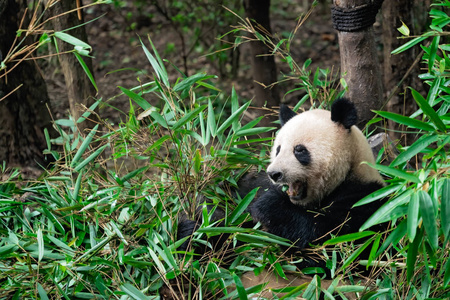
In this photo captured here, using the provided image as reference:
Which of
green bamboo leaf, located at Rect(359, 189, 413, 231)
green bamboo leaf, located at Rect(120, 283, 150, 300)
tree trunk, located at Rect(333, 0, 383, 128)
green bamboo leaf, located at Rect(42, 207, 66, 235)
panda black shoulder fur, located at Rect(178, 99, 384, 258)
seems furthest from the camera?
tree trunk, located at Rect(333, 0, 383, 128)

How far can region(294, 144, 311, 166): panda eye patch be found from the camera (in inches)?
101

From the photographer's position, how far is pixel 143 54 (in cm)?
759

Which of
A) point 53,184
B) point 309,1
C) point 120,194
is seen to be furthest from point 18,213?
point 309,1

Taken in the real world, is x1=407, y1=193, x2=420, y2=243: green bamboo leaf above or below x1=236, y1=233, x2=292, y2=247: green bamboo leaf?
above

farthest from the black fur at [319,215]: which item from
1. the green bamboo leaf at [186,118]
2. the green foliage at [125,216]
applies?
the green bamboo leaf at [186,118]

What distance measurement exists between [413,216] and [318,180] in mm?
973

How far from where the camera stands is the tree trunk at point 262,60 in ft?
15.2

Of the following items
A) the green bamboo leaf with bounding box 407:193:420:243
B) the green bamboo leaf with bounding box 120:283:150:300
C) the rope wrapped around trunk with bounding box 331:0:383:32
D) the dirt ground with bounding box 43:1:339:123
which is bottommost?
the dirt ground with bounding box 43:1:339:123

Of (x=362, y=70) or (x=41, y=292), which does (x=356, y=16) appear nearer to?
(x=362, y=70)

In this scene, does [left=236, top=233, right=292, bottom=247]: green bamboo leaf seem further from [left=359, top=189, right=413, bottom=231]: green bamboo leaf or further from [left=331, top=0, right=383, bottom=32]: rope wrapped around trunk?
[left=331, top=0, right=383, bottom=32]: rope wrapped around trunk

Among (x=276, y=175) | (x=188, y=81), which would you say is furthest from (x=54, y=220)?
(x=276, y=175)

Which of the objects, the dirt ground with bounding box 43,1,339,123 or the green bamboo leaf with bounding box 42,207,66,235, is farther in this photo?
the dirt ground with bounding box 43,1,339,123

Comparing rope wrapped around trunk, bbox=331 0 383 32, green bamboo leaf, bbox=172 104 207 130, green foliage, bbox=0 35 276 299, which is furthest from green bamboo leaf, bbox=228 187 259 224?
Result: rope wrapped around trunk, bbox=331 0 383 32

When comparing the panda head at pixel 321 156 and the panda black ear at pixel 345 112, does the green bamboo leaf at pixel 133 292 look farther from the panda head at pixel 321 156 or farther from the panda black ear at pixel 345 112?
the panda black ear at pixel 345 112
